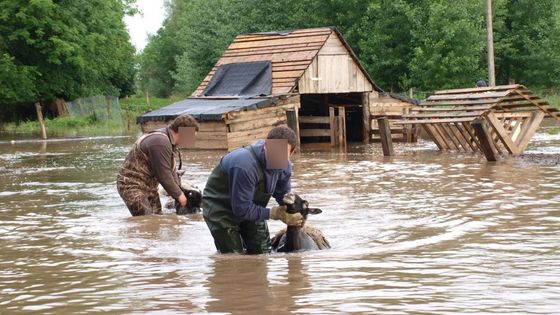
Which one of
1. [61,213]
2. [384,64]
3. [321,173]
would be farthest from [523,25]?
[61,213]

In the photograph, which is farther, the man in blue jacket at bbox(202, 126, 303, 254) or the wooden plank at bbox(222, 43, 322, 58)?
the wooden plank at bbox(222, 43, 322, 58)

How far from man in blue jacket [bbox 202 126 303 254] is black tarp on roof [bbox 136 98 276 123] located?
64.0 feet

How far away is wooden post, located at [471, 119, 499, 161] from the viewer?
2150cm

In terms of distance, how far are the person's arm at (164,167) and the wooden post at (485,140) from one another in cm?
1145

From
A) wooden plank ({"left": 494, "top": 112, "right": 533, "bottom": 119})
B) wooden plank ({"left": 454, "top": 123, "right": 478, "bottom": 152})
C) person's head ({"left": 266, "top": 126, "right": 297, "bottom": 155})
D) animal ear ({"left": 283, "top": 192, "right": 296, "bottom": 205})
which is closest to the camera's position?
person's head ({"left": 266, "top": 126, "right": 297, "bottom": 155})

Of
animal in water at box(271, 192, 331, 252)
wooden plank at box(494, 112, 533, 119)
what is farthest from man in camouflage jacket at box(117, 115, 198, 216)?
wooden plank at box(494, 112, 533, 119)

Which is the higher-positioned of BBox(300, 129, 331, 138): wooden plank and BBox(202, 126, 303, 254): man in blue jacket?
BBox(202, 126, 303, 254): man in blue jacket

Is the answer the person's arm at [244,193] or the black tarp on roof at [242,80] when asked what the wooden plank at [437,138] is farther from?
the person's arm at [244,193]

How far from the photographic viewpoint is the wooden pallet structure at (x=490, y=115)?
2230 centimetres

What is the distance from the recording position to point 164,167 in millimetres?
11523

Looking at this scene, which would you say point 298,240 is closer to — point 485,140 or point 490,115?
point 485,140

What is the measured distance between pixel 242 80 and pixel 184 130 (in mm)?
21786

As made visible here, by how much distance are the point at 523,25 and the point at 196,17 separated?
824 inches

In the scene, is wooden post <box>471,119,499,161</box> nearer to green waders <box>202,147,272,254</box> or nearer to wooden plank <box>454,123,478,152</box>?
wooden plank <box>454,123,478,152</box>
